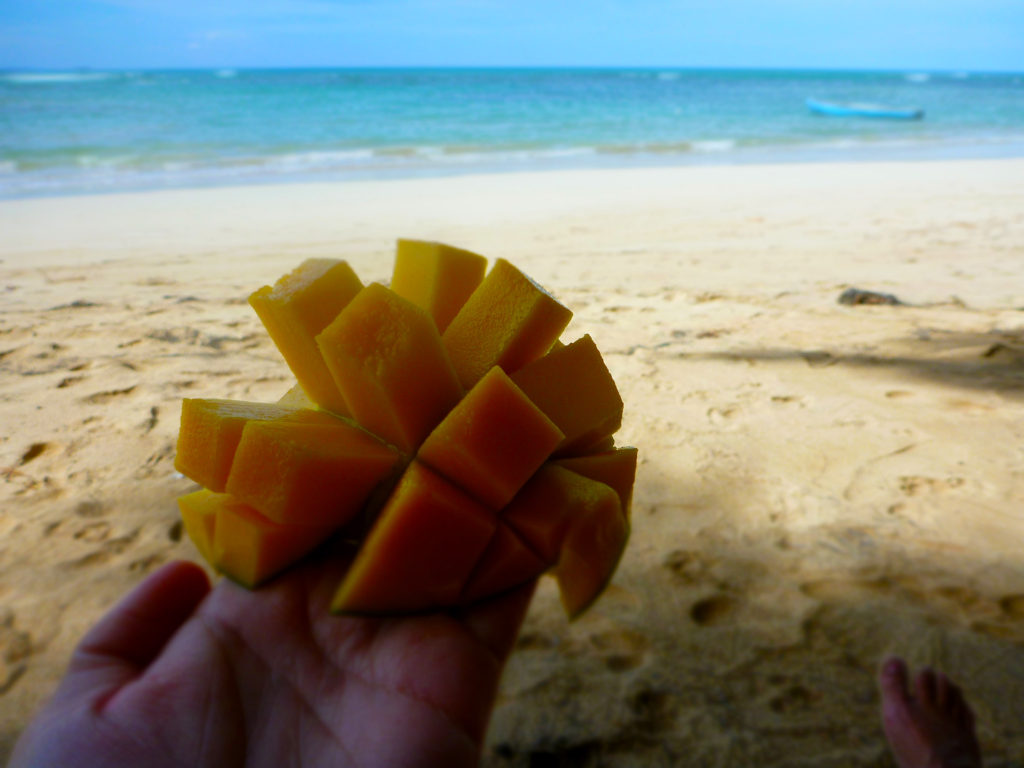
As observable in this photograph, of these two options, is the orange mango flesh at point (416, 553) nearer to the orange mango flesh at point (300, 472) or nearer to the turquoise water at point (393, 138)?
the orange mango flesh at point (300, 472)

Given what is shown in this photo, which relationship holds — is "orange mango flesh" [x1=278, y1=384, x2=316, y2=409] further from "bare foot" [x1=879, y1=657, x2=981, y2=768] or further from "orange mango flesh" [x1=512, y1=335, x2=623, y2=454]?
"bare foot" [x1=879, y1=657, x2=981, y2=768]

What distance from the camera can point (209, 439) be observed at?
3.47 feet

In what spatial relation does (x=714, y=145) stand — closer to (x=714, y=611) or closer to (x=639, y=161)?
(x=639, y=161)

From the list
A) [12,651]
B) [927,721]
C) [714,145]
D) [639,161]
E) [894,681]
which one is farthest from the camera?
[714,145]

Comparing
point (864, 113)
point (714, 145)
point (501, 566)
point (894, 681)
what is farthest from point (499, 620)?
point (864, 113)

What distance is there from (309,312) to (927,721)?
1.28 meters

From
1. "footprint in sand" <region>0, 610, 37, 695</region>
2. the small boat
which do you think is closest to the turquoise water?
the small boat

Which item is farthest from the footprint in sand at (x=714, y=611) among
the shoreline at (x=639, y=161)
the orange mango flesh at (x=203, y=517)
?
the shoreline at (x=639, y=161)

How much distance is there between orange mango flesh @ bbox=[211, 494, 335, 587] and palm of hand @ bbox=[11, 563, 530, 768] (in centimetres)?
5

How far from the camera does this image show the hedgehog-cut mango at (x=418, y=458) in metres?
1.00

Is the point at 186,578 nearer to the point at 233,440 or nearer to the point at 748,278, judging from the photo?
the point at 233,440

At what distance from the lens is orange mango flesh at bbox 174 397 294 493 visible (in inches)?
41.4

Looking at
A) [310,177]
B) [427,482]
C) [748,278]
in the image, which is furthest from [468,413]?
[310,177]

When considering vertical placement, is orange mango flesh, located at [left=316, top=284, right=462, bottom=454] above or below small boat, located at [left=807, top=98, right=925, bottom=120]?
above
